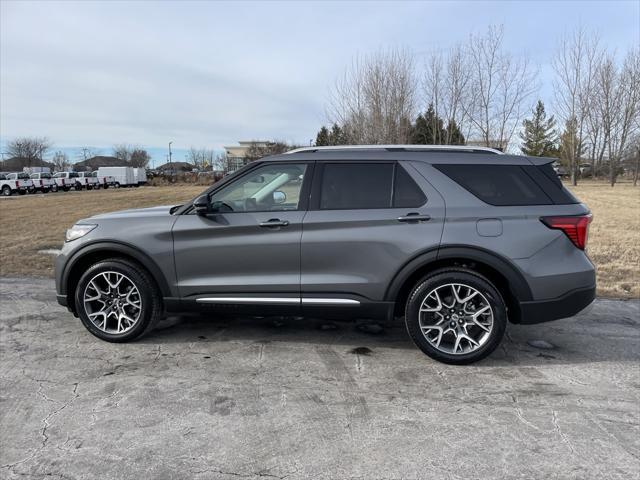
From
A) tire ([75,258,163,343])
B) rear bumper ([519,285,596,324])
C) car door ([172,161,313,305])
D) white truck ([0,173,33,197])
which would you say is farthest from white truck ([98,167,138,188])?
rear bumper ([519,285,596,324])

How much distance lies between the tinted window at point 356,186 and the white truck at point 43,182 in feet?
132

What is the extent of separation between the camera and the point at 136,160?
8462 cm

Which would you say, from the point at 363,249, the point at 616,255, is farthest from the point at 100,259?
the point at 616,255

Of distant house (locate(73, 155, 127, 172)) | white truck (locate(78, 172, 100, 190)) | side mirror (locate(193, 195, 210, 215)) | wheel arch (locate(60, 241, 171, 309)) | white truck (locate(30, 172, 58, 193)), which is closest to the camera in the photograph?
side mirror (locate(193, 195, 210, 215))

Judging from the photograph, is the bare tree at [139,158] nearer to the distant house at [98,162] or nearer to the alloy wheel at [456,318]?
the distant house at [98,162]

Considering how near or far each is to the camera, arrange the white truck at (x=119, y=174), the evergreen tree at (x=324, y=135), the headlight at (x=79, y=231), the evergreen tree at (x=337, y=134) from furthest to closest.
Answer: the white truck at (x=119, y=174) → the evergreen tree at (x=324, y=135) → the evergreen tree at (x=337, y=134) → the headlight at (x=79, y=231)

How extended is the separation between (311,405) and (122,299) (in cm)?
213

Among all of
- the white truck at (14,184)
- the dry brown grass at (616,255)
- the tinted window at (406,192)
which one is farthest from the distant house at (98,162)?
the tinted window at (406,192)

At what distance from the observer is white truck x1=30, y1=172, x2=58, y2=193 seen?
37031mm

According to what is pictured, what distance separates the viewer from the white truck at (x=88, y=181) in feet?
141

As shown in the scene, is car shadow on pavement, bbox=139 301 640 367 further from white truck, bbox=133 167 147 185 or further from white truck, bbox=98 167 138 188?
white truck, bbox=133 167 147 185

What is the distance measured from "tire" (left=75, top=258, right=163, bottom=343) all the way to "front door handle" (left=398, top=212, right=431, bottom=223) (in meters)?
2.30

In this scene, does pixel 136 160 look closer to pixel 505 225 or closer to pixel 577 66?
pixel 577 66

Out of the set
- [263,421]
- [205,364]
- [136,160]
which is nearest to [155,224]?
[205,364]
